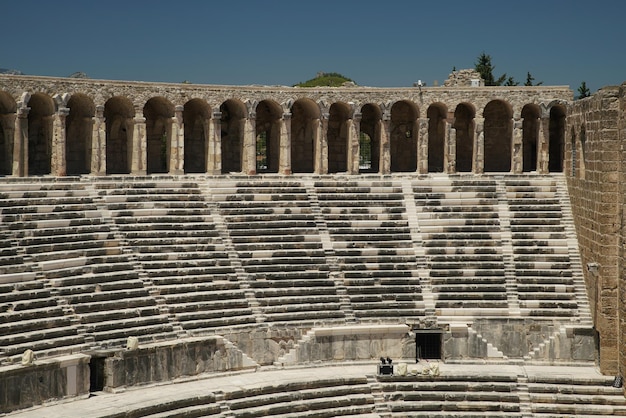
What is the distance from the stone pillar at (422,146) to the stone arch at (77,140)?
13.1 metres

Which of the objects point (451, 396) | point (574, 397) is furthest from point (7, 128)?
point (574, 397)

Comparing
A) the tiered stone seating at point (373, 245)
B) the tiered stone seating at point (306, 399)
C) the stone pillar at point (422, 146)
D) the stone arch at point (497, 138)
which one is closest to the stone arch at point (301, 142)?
the tiered stone seating at point (373, 245)

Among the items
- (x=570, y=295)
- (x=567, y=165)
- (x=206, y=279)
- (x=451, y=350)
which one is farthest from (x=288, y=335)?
(x=567, y=165)

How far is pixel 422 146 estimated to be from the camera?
38.6 meters

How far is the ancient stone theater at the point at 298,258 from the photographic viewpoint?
27219 millimetres

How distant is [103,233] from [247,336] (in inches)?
230

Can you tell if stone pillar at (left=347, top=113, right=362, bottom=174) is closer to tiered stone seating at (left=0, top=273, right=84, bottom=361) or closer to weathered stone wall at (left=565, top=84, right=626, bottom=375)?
weathered stone wall at (left=565, top=84, right=626, bottom=375)

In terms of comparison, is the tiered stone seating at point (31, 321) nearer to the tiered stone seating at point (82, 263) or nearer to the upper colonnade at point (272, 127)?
the tiered stone seating at point (82, 263)

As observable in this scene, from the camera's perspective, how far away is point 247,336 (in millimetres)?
29547

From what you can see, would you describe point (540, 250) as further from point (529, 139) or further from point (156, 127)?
point (156, 127)

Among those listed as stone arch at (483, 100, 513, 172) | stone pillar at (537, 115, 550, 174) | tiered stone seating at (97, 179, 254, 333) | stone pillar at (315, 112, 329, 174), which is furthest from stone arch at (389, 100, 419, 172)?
tiered stone seating at (97, 179, 254, 333)

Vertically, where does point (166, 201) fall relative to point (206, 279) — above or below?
above

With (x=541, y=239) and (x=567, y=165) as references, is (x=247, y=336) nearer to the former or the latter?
(x=541, y=239)

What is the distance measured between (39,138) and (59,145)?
7.53 ft
